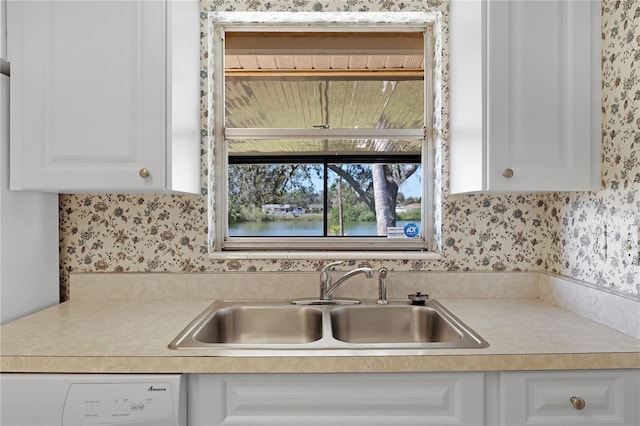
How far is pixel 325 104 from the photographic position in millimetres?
2104

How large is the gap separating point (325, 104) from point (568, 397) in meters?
1.59

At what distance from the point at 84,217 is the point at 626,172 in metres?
2.19

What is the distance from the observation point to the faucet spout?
170 cm

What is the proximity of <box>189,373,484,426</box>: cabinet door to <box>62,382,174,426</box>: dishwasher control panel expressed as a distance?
9 cm

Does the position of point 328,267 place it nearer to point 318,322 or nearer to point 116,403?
point 318,322

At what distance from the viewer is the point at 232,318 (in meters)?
1.74

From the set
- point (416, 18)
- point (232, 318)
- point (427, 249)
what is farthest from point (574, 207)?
point (232, 318)

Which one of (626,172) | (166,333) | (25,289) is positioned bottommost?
(166,333)

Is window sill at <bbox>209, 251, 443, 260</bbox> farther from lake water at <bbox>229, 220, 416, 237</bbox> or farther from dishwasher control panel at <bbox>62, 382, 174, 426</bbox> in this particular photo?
dishwasher control panel at <bbox>62, 382, 174, 426</bbox>

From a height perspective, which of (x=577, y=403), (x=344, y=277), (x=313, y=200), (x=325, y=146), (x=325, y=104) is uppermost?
(x=325, y=104)

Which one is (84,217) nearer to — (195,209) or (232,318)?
(195,209)

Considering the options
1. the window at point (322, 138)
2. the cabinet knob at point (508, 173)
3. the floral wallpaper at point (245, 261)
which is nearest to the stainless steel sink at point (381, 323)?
the floral wallpaper at point (245, 261)

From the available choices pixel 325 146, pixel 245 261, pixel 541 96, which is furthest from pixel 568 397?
pixel 325 146

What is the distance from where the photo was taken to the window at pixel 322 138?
2.05 meters
